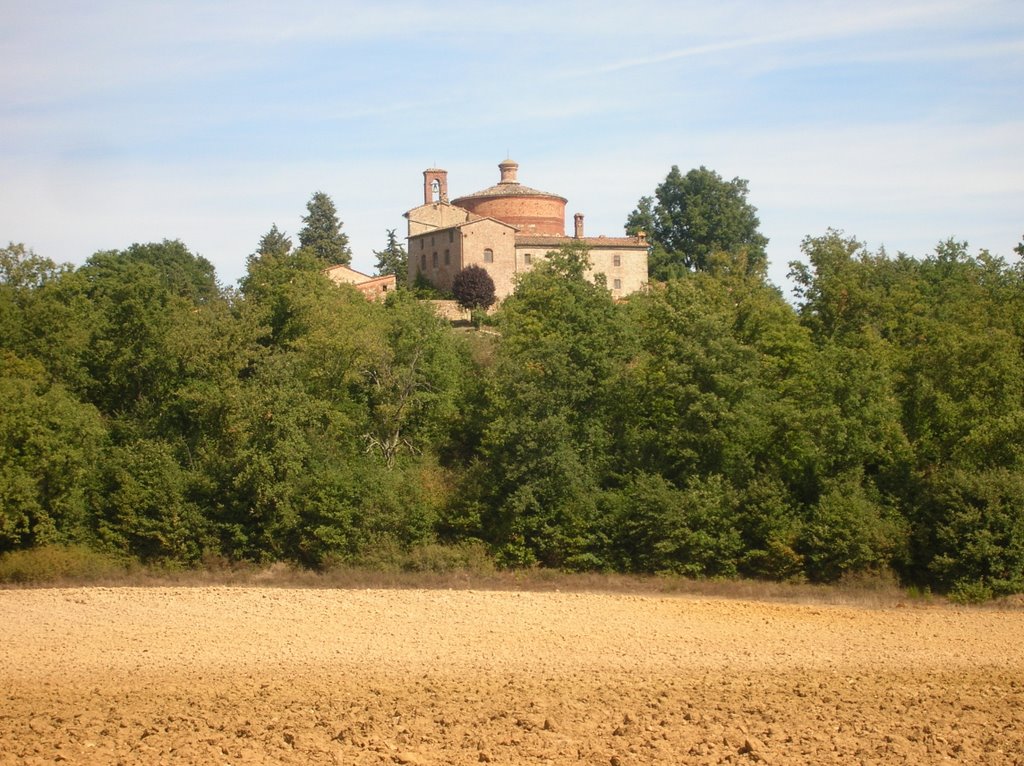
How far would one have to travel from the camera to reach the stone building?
64.9 metres

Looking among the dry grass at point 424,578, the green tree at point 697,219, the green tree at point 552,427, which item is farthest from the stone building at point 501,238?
the dry grass at point 424,578

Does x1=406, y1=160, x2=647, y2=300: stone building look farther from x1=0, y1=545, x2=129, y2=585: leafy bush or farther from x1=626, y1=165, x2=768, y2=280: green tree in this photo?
x1=0, y1=545, x2=129, y2=585: leafy bush

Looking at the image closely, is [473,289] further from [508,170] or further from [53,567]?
[53,567]

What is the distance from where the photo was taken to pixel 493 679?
72.9ft

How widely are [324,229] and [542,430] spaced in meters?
53.7

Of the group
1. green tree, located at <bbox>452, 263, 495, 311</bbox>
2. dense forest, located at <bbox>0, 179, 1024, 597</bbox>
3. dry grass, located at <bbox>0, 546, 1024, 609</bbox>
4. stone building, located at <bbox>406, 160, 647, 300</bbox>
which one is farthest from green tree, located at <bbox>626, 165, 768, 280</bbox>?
dry grass, located at <bbox>0, 546, 1024, 609</bbox>

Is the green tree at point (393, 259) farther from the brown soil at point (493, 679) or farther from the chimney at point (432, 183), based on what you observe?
the brown soil at point (493, 679)

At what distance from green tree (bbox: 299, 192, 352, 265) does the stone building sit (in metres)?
12.5

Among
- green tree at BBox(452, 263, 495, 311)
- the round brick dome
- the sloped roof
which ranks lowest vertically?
green tree at BBox(452, 263, 495, 311)

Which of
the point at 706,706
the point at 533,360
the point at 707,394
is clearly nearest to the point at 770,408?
the point at 707,394

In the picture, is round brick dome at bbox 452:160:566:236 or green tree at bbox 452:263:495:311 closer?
green tree at bbox 452:263:495:311

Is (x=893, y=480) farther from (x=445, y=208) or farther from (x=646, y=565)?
(x=445, y=208)

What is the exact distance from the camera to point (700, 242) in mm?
77688

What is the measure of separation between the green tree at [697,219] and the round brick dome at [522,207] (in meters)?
7.38
